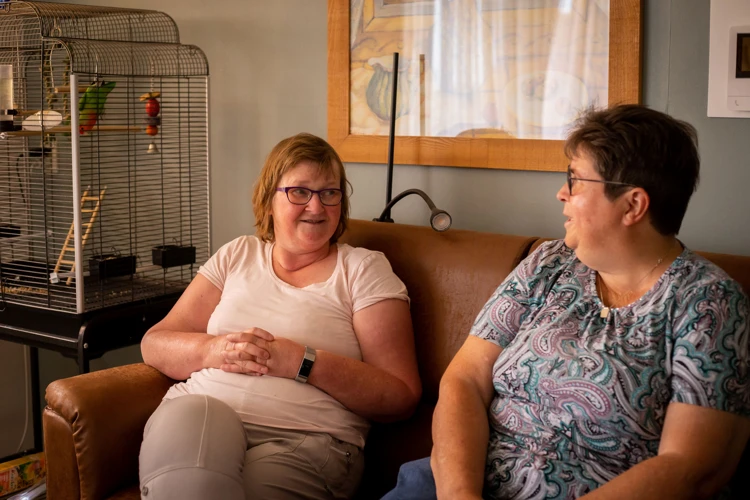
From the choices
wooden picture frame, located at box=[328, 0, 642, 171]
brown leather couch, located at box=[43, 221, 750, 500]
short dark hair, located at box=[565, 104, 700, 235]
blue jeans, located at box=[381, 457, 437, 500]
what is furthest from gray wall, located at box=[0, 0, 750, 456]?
blue jeans, located at box=[381, 457, 437, 500]

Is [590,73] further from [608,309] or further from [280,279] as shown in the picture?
[280,279]

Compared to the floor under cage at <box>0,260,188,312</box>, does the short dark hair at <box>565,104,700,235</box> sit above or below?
above

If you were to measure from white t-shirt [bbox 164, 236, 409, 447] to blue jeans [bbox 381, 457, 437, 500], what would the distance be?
276 millimetres

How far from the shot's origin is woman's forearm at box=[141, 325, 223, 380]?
78.6 inches

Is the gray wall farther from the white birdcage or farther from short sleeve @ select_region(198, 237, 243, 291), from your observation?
short sleeve @ select_region(198, 237, 243, 291)

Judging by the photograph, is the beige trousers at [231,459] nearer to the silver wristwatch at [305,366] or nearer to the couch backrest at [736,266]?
the silver wristwatch at [305,366]

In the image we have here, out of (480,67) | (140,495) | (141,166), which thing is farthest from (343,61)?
(140,495)

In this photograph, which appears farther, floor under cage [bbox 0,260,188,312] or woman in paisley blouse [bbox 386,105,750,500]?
floor under cage [bbox 0,260,188,312]

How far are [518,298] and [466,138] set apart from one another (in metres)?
0.78

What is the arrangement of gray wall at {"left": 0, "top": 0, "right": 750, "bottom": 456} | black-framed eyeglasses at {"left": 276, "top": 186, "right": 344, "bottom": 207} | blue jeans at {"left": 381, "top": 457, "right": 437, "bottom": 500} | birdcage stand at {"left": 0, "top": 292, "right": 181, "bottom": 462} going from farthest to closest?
birdcage stand at {"left": 0, "top": 292, "right": 181, "bottom": 462} < black-framed eyeglasses at {"left": 276, "top": 186, "right": 344, "bottom": 207} < gray wall at {"left": 0, "top": 0, "right": 750, "bottom": 456} < blue jeans at {"left": 381, "top": 457, "right": 437, "bottom": 500}

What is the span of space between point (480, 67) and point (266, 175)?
68 centimetres

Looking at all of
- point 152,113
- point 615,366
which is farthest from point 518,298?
point 152,113

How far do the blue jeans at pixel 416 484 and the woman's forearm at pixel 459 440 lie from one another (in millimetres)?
53

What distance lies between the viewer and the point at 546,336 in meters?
1.58
